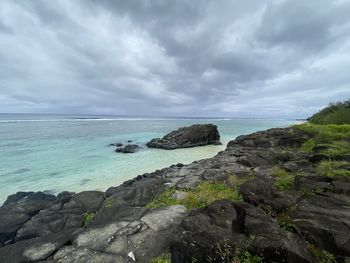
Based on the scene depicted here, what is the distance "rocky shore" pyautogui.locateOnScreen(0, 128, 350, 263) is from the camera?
485 cm

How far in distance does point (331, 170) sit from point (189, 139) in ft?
105

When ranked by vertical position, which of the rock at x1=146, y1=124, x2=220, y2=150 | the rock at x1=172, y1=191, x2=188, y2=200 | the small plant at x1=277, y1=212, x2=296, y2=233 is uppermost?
the small plant at x1=277, y1=212, x2=296, y2=233

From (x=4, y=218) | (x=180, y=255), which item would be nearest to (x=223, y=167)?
(x=180, y=255)

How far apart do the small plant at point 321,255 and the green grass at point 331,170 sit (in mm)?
5884

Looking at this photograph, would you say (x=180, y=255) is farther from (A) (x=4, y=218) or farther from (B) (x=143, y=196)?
(A) (x=4, y=218)

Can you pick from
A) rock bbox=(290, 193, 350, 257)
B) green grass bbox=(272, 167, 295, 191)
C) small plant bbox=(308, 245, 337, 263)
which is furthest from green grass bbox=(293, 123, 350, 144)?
small plant bbox=(308, 245, 337, 263)

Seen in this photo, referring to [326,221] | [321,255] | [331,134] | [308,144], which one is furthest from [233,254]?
[331,134]

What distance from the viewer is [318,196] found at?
7.18 m

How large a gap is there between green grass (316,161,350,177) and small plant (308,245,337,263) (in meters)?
5.88

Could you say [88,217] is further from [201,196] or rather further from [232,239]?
[232,239]

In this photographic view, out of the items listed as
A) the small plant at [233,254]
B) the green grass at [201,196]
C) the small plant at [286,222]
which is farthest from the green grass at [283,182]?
the small plant at [233,254]

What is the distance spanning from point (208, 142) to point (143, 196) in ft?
109

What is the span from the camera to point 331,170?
10.6 meters

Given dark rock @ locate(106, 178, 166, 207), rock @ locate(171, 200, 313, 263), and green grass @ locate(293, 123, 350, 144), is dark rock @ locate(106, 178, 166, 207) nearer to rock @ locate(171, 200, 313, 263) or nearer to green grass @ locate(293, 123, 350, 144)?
rock @ locate(171, 200, 313, 263)
